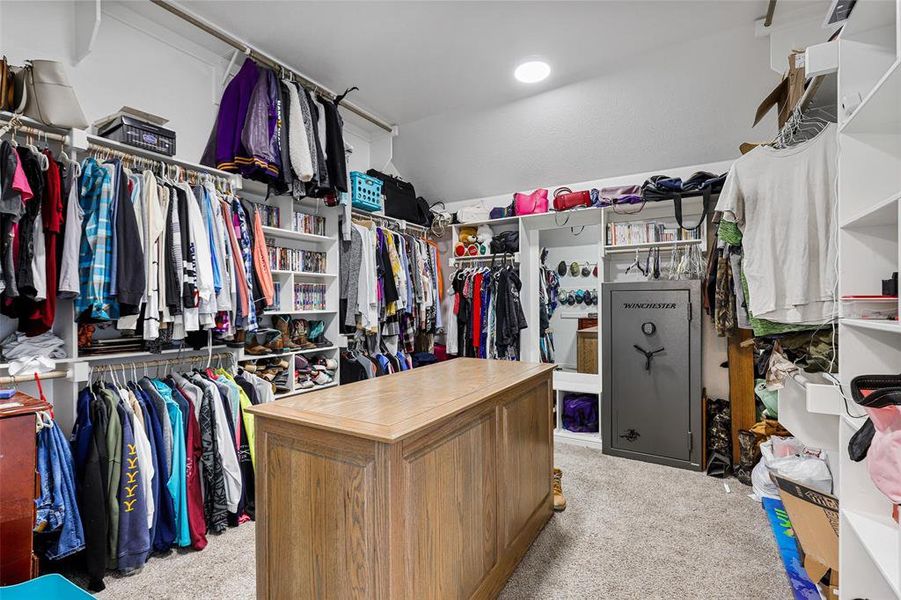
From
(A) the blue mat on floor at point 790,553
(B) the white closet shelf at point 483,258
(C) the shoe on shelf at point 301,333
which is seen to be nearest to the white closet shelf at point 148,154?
(C) the shoe on shelf at point 301,333

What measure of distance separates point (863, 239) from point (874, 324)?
0.38 metres

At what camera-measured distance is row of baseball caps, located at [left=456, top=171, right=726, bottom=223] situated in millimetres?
3225

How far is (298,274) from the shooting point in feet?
10.3

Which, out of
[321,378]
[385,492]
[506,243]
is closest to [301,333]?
[321,378]

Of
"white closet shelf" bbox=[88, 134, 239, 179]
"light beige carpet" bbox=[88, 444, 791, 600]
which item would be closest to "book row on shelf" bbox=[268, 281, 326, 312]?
"white closet shelf" bbox=[88, 134, 239, 179]

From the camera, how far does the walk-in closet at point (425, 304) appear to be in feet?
4.52

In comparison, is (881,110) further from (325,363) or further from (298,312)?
(325,363)

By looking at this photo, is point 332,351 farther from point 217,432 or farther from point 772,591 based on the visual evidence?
point 772,591

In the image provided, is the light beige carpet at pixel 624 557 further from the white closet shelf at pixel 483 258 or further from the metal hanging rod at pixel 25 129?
the white closet shelf at pixel 483 258

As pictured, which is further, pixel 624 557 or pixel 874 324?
pixel 624 557

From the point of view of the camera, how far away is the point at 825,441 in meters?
1.80

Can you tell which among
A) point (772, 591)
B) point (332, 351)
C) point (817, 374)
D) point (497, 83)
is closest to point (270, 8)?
point (497, 83)

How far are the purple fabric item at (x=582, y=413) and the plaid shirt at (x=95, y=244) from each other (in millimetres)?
3416

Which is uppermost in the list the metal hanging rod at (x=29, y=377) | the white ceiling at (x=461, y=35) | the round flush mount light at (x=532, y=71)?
the white ceiling at (x=461, y=35)
